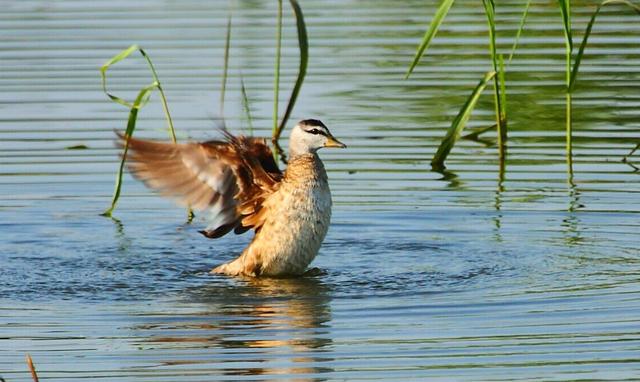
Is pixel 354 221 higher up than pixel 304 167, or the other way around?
pixel 304 167

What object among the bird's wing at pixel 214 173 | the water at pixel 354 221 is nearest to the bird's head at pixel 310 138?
the bird's wing at pixel 214 173

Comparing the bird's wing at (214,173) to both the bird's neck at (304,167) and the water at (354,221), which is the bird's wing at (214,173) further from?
the water at (354,221)

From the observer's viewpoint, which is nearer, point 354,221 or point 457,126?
point 354,221

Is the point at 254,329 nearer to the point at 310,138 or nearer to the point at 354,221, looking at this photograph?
the point at 310,138

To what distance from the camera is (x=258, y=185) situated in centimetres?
991

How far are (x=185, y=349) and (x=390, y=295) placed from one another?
60.5 inches

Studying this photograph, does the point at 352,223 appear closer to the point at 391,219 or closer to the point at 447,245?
the point at 391,219

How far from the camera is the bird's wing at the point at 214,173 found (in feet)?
31.4

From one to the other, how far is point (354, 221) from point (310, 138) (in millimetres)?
1527

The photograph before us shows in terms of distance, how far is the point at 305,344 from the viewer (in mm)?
7848

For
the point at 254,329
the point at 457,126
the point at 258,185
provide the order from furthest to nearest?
the point at 457,126
the point at 258,185
the point at 254,329

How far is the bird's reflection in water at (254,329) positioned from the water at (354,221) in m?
0.02

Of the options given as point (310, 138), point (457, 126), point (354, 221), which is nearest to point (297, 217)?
point (310, 138)

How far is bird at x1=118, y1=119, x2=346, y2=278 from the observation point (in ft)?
31.6
